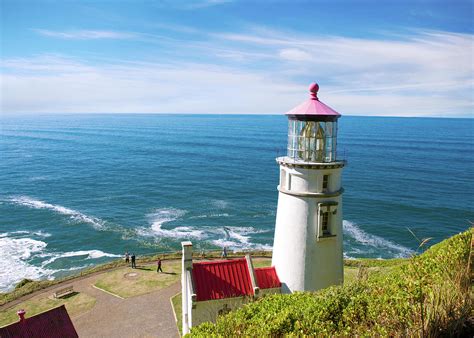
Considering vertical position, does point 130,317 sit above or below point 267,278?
below

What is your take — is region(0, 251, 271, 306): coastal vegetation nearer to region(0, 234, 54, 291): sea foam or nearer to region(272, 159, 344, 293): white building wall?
region(0, 234, 54, 291): sea foam

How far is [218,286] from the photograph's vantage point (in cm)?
1476

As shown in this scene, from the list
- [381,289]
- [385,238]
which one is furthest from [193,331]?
[385,238]

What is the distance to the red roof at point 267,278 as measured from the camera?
49.8ft

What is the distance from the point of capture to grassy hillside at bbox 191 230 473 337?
559 cm

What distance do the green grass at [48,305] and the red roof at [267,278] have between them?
11461 millimetres

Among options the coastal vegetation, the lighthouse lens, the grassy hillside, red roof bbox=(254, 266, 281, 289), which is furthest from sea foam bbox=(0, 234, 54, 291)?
the grassy hillside

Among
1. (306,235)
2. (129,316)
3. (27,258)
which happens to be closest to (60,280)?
(129,316)

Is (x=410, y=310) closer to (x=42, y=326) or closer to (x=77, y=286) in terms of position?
(x=42, y=326)

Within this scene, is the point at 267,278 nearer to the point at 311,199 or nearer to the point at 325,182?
the point at 311,199

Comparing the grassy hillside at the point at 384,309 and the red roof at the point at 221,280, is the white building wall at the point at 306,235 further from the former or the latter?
the grassy hillside at the point at 384,309

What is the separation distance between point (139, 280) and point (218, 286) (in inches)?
442

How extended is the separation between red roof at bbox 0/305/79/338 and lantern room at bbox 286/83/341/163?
11493mm

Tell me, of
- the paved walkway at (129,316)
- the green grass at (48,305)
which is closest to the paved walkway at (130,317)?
the paved walkway at (129,316)
